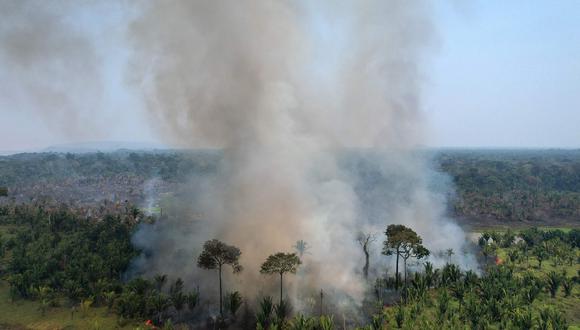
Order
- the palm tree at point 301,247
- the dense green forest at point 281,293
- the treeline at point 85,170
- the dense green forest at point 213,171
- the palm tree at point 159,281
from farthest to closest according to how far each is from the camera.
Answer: the treeline at point 85,170 → the dense green forest at point 213,171 → the palm tree at point 301,247 → the palm tree at point 159,281 → the dense green forest at point 281,293

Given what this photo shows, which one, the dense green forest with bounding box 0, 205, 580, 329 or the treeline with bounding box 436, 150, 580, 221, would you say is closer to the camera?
the dense green forest with bounding box 0, 205, 580, 329

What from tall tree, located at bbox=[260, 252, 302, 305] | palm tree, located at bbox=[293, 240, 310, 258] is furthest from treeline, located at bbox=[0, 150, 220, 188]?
tall tree, located at bbox=[260, 252, 302, 305]

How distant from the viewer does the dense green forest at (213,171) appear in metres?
98.0

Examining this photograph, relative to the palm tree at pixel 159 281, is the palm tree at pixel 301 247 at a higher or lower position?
higher

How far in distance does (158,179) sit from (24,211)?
7732cm

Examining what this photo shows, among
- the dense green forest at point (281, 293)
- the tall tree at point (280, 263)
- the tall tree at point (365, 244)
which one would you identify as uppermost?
the tall tree at point (280, 263)

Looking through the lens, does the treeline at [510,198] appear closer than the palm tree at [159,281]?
No

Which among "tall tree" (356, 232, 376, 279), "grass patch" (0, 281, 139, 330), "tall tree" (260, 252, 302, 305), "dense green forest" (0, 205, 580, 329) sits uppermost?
"tall tree" (260, 252, 302, 305)

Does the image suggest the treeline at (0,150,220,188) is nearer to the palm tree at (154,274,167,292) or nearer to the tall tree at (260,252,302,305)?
the palm tree at (154,274,167,292)

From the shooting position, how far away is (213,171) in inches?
3221

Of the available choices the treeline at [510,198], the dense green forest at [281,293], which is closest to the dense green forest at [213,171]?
the treeline at [510,198]

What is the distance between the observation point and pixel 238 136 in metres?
58.2

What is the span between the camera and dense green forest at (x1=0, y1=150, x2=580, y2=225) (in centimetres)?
9800

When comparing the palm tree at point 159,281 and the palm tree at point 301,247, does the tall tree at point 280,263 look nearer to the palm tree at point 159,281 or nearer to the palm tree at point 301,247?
the palm tree at point 301,247
